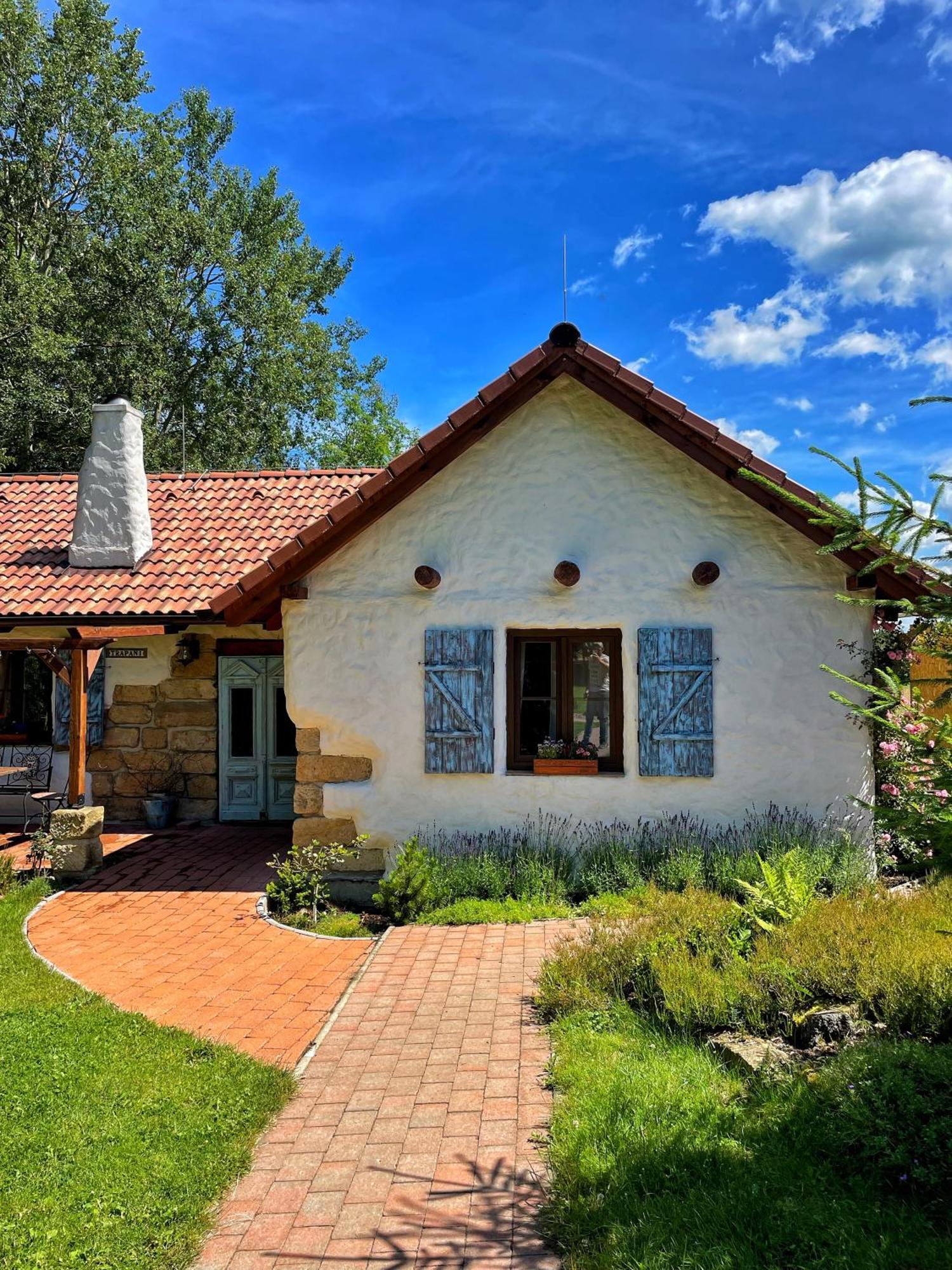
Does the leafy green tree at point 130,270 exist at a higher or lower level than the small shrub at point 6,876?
higher

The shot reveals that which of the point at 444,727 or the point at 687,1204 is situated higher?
the point at 444,727

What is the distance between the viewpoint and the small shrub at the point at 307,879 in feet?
23.4

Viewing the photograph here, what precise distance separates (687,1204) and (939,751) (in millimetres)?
2175

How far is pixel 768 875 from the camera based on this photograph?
5.80 m

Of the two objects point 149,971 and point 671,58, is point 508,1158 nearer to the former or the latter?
point 149,971

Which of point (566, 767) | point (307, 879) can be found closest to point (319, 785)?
point (307, 879)

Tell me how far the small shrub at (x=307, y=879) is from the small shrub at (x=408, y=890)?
58 centimetres

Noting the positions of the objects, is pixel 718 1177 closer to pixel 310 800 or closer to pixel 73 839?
pixel 310 800

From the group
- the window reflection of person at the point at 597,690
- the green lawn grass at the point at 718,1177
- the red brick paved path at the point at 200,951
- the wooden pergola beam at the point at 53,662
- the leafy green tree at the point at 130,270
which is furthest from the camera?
the leafy green tree at the point at 130,270

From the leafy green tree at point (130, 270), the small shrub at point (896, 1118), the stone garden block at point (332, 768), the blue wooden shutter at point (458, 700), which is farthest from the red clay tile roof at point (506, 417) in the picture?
the leafy green tree at point (130, 270)

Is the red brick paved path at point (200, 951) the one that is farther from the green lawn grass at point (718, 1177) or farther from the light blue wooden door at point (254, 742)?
the green lawn grass at point (718, 1177)

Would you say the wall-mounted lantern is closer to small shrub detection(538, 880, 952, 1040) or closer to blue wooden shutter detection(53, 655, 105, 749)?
blue wooden shutter detection(53, 655, 105, 749)

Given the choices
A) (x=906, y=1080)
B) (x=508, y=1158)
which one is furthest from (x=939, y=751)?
(x=508, y=1158)

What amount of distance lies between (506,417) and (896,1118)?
5997 mm
